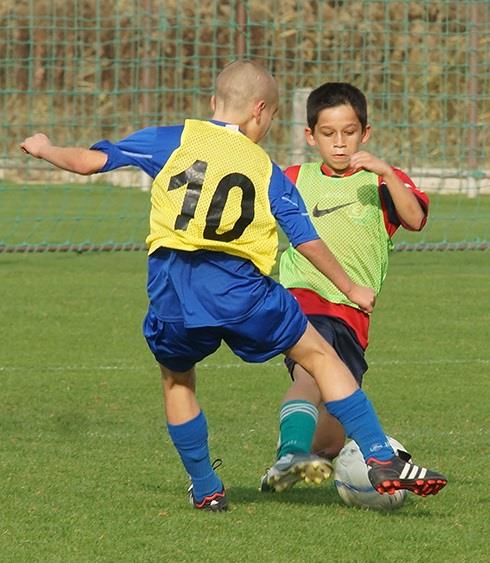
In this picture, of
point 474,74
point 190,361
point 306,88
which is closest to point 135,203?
point 306,88

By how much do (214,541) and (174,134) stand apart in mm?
1322

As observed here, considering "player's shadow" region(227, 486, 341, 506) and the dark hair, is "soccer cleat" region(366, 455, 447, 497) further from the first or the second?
the dark hair

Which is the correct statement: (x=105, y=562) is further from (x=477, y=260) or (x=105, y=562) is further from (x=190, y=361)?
(x=477, y=260)

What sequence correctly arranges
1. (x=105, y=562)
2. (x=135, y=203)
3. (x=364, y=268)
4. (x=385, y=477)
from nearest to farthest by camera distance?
1. (x=105, y=562)
2. (x=385, y=477)
3. (x=364, y=268)
4. (x=135, y=203)

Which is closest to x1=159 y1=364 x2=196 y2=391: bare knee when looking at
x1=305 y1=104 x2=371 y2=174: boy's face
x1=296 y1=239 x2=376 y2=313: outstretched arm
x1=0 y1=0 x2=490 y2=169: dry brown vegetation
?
x1=296 y1=239 x2=376 y2=313: outstretched arm

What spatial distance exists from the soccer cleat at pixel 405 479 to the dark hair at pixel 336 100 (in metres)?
1.44

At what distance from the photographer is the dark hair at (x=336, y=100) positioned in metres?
5.79

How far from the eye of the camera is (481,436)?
687cm

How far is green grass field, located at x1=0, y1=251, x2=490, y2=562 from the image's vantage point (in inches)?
191

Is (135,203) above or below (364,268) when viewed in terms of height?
below

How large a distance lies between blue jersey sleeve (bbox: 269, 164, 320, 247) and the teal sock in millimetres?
769

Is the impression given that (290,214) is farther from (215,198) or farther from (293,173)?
(293,173)

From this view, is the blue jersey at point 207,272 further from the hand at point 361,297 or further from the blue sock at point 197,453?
the blue sock at point 197,453

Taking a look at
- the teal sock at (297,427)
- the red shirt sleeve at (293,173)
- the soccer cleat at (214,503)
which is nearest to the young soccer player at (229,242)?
the teal sock at (297,427)
